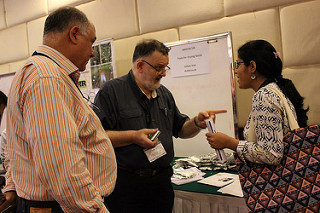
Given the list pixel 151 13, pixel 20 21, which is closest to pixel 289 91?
pixel 151 13

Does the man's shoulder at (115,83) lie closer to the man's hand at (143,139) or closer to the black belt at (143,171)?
the man's hand at (143,139)

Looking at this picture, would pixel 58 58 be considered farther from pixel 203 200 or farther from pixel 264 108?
pixel 203 200

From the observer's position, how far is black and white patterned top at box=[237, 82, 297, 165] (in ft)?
4.19

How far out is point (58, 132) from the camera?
840mm

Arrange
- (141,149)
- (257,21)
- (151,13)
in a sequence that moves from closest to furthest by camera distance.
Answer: (141,149), (257,21), (151,13)

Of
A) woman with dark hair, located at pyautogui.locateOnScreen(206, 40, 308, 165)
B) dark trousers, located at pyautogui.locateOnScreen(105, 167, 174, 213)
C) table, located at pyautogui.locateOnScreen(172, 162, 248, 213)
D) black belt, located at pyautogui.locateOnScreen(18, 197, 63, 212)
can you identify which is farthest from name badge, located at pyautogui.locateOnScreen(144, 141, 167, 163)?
black belt, located at pyautogui.locateOnScreen(18, 197, 63, 212)

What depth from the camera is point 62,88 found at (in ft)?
2.95

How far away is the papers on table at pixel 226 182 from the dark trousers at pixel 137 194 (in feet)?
1.35

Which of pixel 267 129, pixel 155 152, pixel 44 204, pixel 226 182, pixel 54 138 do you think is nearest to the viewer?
pixel 54 138

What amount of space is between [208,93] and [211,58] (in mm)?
344

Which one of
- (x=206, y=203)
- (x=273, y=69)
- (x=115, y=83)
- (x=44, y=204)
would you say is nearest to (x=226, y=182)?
(x=206, y=203)

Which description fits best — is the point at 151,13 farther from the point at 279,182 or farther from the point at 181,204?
the point at 279,182

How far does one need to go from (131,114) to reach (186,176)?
736 mm

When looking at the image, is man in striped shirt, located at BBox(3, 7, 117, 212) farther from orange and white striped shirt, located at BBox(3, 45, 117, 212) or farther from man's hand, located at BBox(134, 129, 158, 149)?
man's hand, located at BBox(134, 129, 158, 149)
